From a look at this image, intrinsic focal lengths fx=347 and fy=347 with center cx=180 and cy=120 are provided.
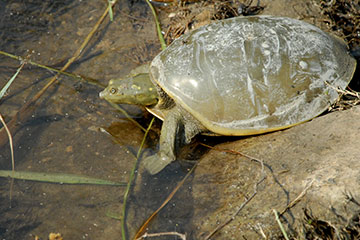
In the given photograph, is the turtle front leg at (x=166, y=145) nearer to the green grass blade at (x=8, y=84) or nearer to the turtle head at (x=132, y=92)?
the turtle head at (x=132, y=92)

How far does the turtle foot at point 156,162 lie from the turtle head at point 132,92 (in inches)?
26.4

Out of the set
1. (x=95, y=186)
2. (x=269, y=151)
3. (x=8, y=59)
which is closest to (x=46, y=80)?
(x=8, y=59)

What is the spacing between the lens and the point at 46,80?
→ 4.07 m

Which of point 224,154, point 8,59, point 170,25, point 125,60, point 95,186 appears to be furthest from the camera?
point 170,25

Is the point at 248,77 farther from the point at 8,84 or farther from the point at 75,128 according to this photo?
the point at 8,84

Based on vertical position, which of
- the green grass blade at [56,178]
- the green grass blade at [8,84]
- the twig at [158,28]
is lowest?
the green grass blade at [56,178]

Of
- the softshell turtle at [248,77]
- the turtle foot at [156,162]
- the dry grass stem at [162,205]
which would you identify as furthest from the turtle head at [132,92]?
the dry grass stem at [162,205]

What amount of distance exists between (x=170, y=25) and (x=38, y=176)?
272 cm

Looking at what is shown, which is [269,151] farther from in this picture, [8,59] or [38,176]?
[8,59]

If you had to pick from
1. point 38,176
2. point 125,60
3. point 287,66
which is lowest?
point 38,176

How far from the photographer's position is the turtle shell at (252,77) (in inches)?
126

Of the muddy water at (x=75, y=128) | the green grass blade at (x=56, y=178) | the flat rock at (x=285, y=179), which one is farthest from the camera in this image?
the green grass blade at (x=56, y=178)

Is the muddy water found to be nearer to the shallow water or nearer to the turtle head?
the shallow water

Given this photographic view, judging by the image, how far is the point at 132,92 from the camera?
12.1ft
